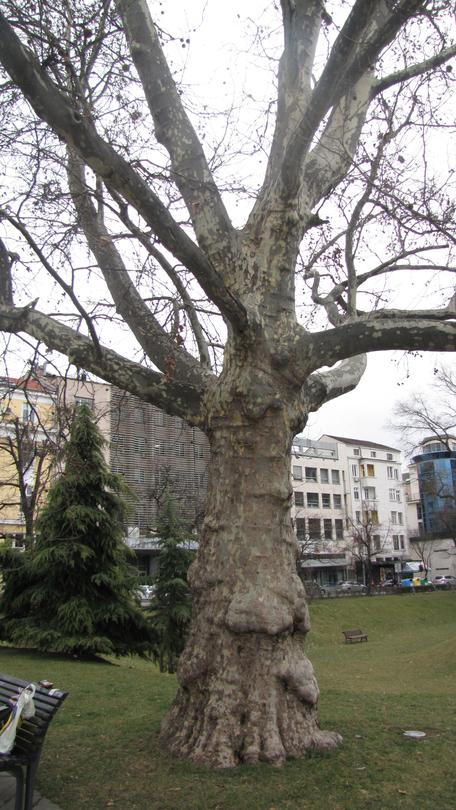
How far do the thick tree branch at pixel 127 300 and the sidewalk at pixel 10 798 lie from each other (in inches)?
135

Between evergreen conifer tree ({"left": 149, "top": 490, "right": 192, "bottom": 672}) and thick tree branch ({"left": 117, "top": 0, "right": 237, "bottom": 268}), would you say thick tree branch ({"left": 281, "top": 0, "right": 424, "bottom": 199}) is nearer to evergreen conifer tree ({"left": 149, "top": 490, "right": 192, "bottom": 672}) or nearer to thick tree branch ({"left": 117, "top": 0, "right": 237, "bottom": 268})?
thick tree branch ({"left": 117, "top": 0, "right": 237, "bottom": 268})

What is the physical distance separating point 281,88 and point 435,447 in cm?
7519

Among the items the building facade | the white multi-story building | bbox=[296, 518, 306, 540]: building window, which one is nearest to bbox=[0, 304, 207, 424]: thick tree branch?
bbox=[296, 518, 306, 540]: building window

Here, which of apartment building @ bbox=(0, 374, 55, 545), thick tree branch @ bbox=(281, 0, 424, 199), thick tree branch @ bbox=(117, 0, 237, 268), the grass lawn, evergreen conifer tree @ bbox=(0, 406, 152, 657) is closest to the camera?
the grass lawn

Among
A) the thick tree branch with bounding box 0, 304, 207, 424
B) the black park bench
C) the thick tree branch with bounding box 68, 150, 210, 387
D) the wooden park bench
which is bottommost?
the wooden park bench

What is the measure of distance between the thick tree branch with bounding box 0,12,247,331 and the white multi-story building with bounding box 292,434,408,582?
2161 inches

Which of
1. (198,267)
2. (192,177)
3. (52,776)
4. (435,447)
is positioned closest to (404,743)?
(52,776)

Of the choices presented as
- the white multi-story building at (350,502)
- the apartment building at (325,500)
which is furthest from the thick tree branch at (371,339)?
the apartment building at (325,500)

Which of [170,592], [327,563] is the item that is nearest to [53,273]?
[170,592]

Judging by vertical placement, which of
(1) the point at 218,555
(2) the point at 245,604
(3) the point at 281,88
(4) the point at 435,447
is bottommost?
(2) the point at 245,604

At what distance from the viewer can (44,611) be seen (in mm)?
13969

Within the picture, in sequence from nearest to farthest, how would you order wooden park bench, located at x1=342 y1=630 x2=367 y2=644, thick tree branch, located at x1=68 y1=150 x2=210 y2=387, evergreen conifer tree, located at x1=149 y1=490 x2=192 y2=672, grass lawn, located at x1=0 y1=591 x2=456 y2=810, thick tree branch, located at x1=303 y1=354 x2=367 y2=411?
grass lawn, located at x1=0 y1=591 x2=456 y2=810 → thick tree branch, located at x1=303 y1=354 x2=367 y2=411 → thick tree branch, located at x1=68 y1=150 x2=210 y2=387 → evergreen conifer tree, located at x1=149 y1=490 x2=192 y2=672 → wooden park bench, located at x1=342 y1=630 x2=367 y2=644

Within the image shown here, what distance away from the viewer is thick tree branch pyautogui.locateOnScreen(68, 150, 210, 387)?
6250mm

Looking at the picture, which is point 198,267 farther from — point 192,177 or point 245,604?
point 245,604
